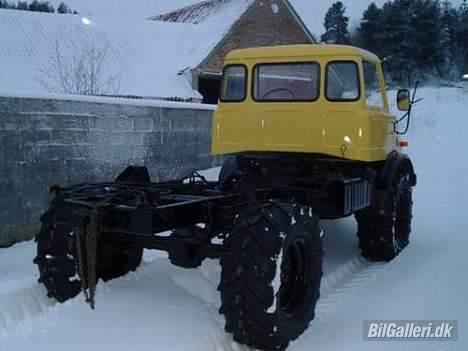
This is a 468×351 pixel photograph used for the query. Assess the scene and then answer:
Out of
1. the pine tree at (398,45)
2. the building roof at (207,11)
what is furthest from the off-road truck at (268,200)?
the pine tree at (398,45)

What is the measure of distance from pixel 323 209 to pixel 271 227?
1837 mm

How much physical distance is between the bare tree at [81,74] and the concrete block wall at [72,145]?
643 centimetres

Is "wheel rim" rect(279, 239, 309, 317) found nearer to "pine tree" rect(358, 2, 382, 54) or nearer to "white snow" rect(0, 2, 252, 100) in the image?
"white snow" rect(0, 2, 252, 100)

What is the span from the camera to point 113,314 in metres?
4.07

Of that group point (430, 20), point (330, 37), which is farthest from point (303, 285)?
point (330, 37)

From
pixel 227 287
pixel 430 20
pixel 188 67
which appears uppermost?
pixel 430 20

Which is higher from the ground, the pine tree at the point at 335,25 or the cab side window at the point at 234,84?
the pine tree at the point at 335,25

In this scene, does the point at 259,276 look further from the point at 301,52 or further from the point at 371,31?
the point at 371,31

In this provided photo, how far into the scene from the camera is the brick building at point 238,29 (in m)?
20.9

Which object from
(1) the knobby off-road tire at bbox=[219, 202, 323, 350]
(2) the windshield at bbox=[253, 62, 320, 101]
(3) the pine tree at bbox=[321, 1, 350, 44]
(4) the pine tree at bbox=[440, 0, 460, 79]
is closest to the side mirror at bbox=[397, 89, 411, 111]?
(2) the windshield at bbox=[253, 62, 320, 101]

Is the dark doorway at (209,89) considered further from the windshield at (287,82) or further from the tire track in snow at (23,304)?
the tire track in snow at (23,304)

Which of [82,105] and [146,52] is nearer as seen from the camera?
[82,105]

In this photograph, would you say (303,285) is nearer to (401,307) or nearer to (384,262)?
(401,307)

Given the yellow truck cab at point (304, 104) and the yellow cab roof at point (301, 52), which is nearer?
the yellow truck cab at point (304, 104)
